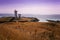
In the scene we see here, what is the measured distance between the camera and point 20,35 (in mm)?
5227

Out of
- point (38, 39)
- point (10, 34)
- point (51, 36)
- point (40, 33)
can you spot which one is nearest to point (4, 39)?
point (10, 34)

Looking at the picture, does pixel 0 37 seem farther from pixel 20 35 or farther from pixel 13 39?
pixel 20 35

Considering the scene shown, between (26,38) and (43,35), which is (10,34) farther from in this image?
(43,35)

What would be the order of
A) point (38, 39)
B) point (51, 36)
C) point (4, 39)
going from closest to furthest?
1. point (4, 39)
2. point (38, 39)
3. point (51, 36)

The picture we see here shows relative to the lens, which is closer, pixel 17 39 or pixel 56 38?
pixel 17 39

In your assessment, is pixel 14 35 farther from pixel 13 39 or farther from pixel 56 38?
pixel 56 38

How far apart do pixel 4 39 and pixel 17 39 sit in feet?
1.83

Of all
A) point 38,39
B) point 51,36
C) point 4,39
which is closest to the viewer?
point 4,39

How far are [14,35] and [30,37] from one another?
0.76 metres

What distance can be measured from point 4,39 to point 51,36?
2.28 meters

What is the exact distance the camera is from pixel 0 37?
485 centimetres

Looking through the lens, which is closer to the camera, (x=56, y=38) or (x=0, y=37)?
(x=0, y=37)

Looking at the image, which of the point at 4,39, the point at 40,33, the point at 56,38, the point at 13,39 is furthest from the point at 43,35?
the point at 4,39

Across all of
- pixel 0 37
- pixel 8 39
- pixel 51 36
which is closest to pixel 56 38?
pixel 51 36
